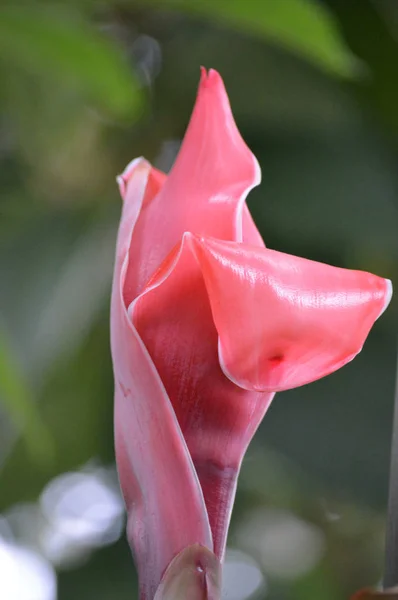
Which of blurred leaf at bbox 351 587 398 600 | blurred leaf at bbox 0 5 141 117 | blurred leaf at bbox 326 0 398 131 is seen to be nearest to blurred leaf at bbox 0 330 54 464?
blurred leaf at bbox 0 5 141 117

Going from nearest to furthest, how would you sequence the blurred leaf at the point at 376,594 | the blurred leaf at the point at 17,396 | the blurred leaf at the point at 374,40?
the blurred leaf at the point at 376,594
the blurred leaf at the point at 17,396
the blurred leaf at the point at 374,40

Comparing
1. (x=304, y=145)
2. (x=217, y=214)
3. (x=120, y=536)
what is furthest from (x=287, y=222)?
(x=217, y=214)

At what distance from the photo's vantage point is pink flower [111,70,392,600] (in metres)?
0.16

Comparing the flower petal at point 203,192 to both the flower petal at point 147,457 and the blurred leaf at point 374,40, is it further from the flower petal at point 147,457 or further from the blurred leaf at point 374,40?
the blurred leaf at point 374,40

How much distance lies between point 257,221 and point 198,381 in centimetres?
56

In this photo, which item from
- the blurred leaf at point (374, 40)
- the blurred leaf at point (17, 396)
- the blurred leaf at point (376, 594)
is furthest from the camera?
the blurred leaf at point (374, 40)

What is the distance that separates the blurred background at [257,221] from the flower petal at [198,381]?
19.5 inches

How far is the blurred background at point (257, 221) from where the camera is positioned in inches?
27.3

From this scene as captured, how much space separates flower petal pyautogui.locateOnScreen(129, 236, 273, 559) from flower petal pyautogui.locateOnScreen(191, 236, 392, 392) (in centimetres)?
1

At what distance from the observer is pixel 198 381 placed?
0.60 ft

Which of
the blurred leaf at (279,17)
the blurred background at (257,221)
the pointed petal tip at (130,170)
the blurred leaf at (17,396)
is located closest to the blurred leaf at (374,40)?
the blurred background at (257,221)

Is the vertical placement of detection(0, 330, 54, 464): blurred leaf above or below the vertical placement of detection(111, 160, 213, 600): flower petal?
below

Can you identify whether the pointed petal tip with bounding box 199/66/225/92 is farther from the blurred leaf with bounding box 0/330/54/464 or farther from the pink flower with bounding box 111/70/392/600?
the blurred leaf with bounding box 0/330/54/464

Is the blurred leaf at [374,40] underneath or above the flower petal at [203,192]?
underneath
